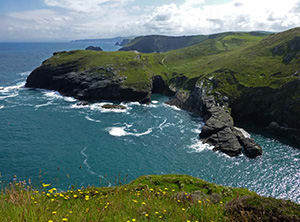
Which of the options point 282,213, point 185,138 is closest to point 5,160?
point 185,138

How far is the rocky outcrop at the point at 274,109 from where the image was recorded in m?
78.3

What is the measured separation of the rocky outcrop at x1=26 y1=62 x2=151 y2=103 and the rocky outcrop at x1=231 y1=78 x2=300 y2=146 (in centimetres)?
4964

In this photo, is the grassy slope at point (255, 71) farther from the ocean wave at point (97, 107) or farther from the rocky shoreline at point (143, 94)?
the ocean wave at point (97, 107)

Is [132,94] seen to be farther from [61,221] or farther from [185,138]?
[61,221]

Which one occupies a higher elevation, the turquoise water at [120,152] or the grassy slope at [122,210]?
the grassy slope at [122,210]

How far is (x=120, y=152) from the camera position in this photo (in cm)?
6394

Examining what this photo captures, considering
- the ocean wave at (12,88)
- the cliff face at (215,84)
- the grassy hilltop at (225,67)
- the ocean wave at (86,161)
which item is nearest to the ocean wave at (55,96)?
the cliff face at (215,84)

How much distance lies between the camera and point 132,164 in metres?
57.8

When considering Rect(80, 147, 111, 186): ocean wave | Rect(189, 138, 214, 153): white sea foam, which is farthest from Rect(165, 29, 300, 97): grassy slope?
Rect(80, 147, 111, 186): ocean wave

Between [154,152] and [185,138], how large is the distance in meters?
14.9

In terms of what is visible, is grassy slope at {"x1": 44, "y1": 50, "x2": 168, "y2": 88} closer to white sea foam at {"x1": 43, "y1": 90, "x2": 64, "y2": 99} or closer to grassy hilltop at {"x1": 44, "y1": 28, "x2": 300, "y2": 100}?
grassy hilltop at {"x1": 44, "y1": 28, "x2": 300, "y2": 100}

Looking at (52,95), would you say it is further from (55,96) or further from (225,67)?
(225,67)

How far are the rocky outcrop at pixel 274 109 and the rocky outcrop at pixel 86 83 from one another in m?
49.6

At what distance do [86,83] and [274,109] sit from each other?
98.4m
